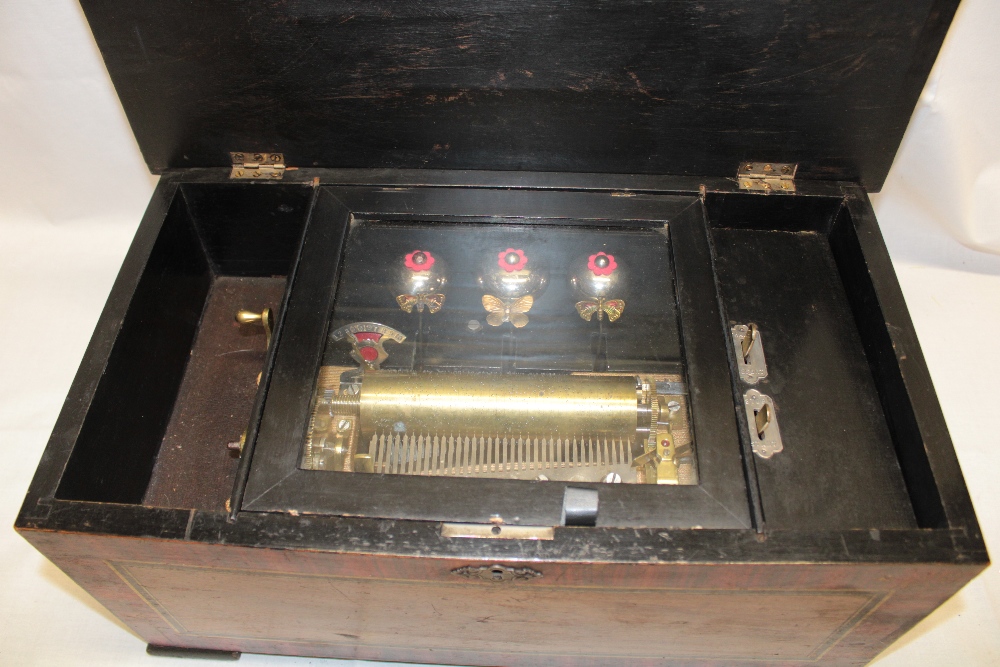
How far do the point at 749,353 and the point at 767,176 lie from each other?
35cm

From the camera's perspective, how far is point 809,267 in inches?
64.5

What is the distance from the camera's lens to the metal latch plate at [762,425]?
140 centimetres

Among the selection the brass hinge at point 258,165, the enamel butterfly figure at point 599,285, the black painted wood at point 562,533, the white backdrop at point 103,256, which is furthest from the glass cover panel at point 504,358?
the white backdrop at point 103,256

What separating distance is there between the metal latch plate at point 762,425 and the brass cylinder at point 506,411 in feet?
0.70

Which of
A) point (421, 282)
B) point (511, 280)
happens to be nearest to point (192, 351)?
point (421, 282)

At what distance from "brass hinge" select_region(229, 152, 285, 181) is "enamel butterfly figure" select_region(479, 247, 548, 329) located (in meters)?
0.44

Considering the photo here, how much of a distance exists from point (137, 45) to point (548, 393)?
0.91 m

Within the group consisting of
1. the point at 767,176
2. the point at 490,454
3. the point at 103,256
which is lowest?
the point at 490,454

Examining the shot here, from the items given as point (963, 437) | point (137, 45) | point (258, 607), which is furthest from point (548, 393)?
point (963, 437)

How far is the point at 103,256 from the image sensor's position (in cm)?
227

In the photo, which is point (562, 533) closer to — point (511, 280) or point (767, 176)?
point (511, 280)

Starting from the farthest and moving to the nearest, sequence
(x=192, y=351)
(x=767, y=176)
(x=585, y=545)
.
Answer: (x=192, y=351) < (x=767, y=176) < (x=585, y=545)

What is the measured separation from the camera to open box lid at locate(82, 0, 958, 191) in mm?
1401

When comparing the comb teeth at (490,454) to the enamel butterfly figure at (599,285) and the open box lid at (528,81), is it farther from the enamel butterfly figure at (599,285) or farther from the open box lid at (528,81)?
the open box lid at (528,81)
